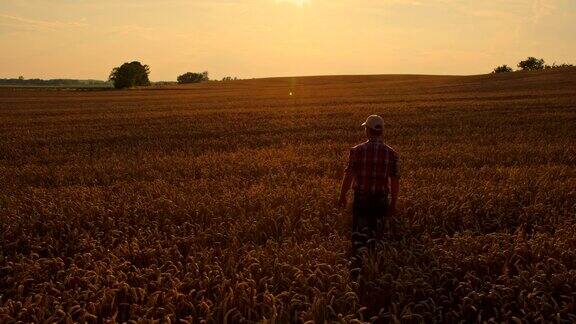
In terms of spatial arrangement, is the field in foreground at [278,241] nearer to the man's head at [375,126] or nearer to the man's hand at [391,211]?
the man's hand at [391,211]

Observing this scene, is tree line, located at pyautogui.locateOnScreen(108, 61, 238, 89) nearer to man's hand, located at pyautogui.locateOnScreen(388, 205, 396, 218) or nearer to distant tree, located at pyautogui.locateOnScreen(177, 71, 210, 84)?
distant tree, located at pyautogui.locateOnScreen(177, 71, 210, 84)

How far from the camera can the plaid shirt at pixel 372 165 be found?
629 cm

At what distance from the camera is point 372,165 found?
6359 mm

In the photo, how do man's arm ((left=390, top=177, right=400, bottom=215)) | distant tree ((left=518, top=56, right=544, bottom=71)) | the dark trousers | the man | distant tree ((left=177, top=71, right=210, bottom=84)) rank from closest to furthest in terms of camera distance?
the man < man's arm ((left=390, top=177, right=400, bottom=215)) < the dark trousers < distant tree ((left=518, top=56, right=544, bottom=71)) < distant tree ((left=177, top=71, right=210, bottom=84))

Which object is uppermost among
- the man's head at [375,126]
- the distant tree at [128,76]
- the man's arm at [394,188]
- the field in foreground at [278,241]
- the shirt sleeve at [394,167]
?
the distant tree at [128,76]

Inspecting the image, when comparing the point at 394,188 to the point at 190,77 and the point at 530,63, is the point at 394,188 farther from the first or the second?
the point at 190,77

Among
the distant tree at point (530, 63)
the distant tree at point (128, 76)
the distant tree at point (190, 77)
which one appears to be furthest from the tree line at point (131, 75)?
the distant tree at point (530, 63)

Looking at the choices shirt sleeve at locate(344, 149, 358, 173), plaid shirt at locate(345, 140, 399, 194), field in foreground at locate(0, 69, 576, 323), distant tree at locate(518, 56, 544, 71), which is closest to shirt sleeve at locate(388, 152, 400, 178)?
plaid shirt at locate(345, 140, 399, 194)

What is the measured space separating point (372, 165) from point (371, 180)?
→ 203mm

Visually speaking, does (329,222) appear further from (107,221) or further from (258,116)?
(258,116)

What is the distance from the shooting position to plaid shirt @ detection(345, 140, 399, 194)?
6.29 meters

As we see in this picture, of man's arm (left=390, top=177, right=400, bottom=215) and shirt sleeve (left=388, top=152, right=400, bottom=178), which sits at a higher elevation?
shirt sleeve (left=388, top=152, right=400, bottom=178)

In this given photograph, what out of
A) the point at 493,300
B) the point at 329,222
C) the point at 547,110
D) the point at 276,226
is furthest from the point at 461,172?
the point at 547,110

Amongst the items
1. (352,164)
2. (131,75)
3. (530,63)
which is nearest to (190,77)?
(131,75)
